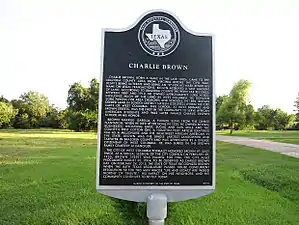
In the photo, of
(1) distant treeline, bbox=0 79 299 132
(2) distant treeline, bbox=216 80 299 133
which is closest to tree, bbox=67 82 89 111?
(1) distant treeline, bbox=0 79 299 132

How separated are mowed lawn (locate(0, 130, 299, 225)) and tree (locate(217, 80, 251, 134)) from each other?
41.5 feet

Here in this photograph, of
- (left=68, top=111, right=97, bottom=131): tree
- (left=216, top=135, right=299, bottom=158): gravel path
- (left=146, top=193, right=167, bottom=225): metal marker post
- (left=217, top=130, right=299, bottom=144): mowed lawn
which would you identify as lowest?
(left=146, top=193, right=167, bottom=225): metal marker post

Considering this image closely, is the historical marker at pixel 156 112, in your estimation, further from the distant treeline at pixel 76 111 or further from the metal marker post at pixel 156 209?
the distant treeline at pixel 76 111

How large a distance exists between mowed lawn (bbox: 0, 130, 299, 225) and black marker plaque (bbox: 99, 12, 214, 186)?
638 millimetres

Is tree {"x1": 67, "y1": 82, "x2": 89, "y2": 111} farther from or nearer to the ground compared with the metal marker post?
farther from the ground

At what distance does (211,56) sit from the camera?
3938 mm

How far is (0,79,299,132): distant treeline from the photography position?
75.3 ft

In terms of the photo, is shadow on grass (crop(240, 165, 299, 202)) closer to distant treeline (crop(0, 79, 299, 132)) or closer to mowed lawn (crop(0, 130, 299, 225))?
mowed lawn (crop(0, 130, 299, 225))

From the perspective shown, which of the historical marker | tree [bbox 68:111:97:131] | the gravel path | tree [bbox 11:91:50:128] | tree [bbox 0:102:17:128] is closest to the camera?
the historical marker

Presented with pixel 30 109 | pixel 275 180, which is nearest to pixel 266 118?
pixel 30 109

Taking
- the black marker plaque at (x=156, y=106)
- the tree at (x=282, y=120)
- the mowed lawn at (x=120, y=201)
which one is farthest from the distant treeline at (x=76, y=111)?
the black marker plaque at (x=156, y=106)

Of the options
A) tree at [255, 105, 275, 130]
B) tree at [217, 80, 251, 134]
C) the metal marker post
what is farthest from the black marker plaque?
tree at [255, 105, 275, 130]

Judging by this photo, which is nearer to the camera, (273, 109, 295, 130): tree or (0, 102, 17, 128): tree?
(0, 102, 17, 128): tree

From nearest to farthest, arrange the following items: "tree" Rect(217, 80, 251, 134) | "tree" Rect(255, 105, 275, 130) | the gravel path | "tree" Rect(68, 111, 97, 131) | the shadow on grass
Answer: the shadow on grass
the gravel path
"tree" Rect(68, 111, 97, 131)
"tree" Rect(217, 80, 251, 134)
"tree" Rect(255, 105, 275, 130)
